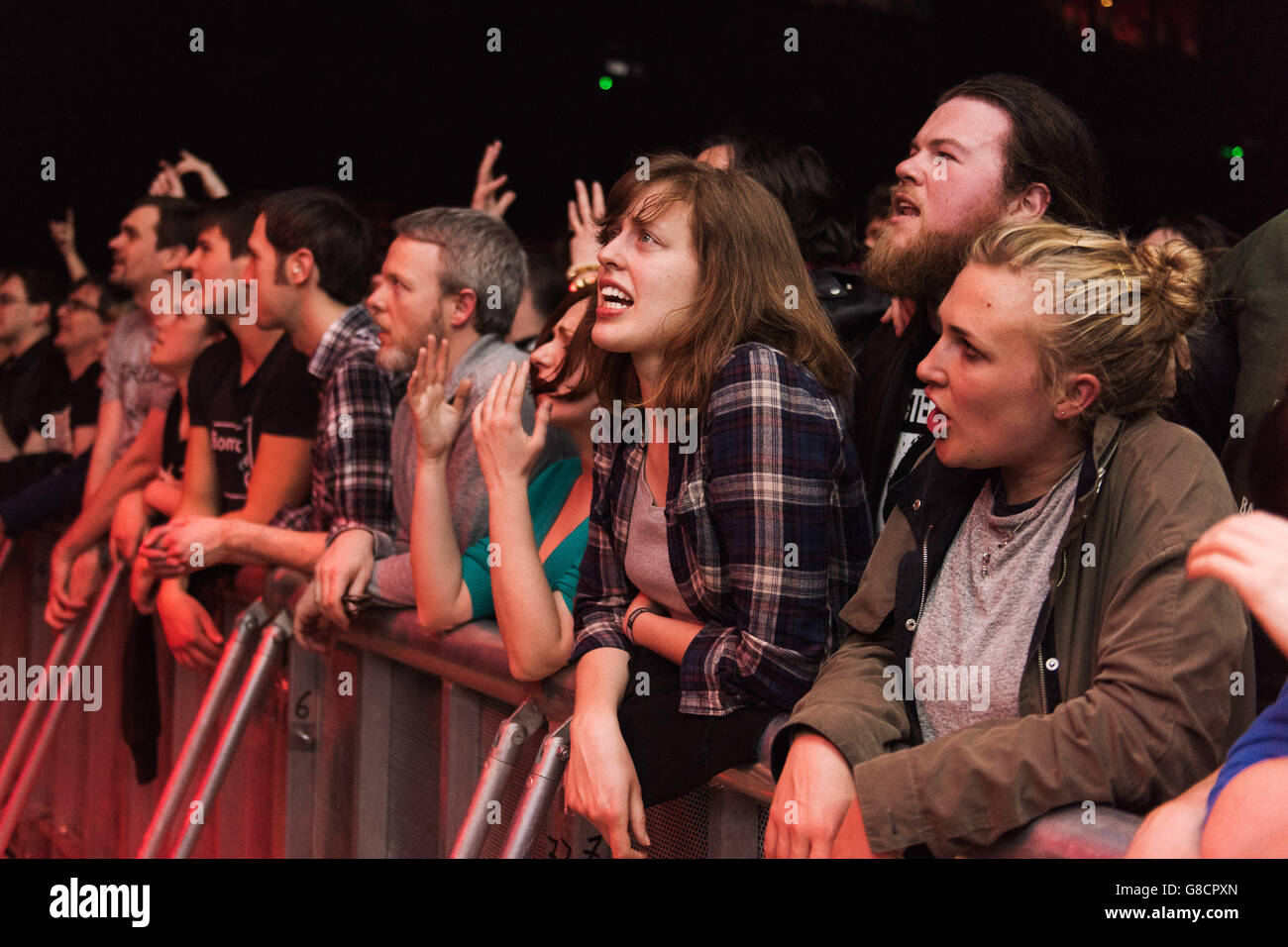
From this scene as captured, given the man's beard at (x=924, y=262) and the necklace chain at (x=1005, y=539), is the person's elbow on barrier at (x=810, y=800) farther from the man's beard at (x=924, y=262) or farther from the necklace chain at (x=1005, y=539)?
the man's beard at (x=924, y=262)

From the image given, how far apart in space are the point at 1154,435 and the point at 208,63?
6345 mm

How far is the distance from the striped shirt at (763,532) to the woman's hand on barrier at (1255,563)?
728mm

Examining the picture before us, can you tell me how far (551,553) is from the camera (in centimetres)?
254

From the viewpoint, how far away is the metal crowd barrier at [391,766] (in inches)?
73.2

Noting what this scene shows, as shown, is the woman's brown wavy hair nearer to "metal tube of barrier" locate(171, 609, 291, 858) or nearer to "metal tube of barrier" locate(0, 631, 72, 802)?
"metal tube of barrier" locate(171, 609, 291, 858)

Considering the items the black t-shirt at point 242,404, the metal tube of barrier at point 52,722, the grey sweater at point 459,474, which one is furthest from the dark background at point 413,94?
the metal tube of barrier at point 52,722

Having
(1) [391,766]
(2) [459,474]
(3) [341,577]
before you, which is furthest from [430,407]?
(1) [391,766]

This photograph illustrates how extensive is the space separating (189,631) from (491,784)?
67.6 inches

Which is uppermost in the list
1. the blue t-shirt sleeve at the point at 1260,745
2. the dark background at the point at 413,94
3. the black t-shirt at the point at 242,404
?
the dark background at the point at 413,94

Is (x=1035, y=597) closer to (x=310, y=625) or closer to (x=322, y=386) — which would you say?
(x=310, y=625)

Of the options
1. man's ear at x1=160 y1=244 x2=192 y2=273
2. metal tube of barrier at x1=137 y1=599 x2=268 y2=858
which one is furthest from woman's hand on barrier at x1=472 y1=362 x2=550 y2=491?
man's ear at x1=160 y1=244 x2=192 y2=273
